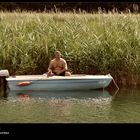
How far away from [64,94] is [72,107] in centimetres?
202

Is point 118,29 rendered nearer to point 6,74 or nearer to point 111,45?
point 111,45

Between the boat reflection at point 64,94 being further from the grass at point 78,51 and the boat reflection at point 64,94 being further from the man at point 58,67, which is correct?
the grass at point 78,51

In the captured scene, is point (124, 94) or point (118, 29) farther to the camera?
point (118, 29)

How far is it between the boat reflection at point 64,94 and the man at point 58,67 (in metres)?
0.47

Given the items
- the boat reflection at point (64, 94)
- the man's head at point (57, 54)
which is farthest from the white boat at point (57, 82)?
the man's head at point (57, 54)

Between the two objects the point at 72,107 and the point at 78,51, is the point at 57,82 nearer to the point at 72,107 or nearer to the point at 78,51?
the point at 78,51

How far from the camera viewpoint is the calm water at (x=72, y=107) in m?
10.1

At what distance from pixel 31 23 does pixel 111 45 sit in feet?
8.26

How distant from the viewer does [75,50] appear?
14.2 meters

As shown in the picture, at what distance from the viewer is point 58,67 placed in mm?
13656

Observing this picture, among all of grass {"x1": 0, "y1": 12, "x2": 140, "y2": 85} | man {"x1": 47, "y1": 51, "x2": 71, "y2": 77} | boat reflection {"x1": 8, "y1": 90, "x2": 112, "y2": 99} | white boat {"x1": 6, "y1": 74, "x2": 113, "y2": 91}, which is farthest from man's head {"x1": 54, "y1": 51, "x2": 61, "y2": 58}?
boat reflection {"x1": 8, "y1": 90, "x2": 112, "y2": 99}

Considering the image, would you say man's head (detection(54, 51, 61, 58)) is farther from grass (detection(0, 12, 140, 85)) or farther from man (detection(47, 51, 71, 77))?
grass (detection(0, 12, 140, 85))
